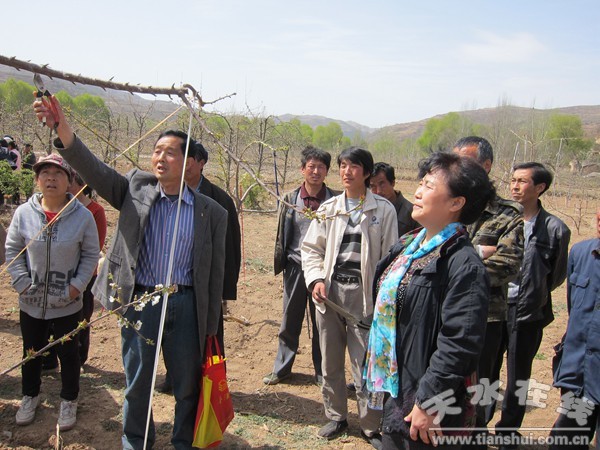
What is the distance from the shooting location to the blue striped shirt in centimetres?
246

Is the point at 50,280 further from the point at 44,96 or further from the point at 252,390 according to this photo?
the point at 252,390

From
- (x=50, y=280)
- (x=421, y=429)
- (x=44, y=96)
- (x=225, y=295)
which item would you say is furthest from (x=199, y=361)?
(x=44, y=96)

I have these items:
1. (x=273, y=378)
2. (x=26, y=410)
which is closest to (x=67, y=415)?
(x=26, y=410)

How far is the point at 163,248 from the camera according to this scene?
2467mm

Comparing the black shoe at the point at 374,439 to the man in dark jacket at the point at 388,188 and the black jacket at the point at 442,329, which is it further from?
the man in dark jacket at the point at 388,188

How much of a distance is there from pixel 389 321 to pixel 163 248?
1262mm

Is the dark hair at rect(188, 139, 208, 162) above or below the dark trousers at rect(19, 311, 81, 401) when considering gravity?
above

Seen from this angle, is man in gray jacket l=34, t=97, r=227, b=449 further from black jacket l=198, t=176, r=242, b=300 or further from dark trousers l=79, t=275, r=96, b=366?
dark trousers l=79, t=275, r=96, b=366

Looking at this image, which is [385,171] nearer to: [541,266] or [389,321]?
[541,266]

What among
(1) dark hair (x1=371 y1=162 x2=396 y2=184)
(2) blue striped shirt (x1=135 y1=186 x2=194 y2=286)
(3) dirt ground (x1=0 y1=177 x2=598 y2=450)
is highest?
(1) dark hair (x1=371 y1=162 x2=396 y2=184)

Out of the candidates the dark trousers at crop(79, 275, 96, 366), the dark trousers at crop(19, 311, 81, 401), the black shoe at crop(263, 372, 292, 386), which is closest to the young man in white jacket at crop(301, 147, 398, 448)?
the black shoe at crop(263, 372, 292, 386)

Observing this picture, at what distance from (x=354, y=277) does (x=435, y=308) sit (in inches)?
51.4

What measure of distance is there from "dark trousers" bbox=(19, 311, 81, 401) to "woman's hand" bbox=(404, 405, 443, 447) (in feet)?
7.06

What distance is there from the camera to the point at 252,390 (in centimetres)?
376
